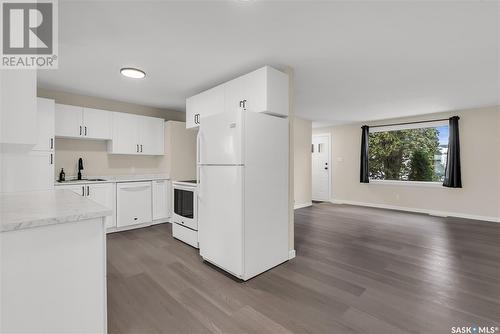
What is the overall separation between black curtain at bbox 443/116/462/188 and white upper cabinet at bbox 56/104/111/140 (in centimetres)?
701

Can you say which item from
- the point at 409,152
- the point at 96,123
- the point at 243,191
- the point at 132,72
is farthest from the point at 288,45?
the point at 409,152

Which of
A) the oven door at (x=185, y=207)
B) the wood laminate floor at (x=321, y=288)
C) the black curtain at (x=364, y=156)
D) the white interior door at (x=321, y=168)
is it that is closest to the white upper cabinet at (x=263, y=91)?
the oven door at (x=185, y=207)

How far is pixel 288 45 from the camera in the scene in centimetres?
233

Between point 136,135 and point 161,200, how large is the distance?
1.33 meters

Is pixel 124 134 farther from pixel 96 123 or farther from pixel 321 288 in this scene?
pixel 321 288

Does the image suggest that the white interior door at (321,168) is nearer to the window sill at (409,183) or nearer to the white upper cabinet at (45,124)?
the window sill at (409,183)

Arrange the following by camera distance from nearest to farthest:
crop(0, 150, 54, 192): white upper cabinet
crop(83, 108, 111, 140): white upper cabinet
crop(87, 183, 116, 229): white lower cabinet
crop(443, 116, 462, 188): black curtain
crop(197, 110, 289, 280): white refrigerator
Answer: crop(197, 110, 289, 280): white refrigerator < crop(0, 150, 54, 192): white upper cabinet < crop(87, 183, 116, 229): white lower cabinet < crop(83, 108, 111, 140): white upper cabinet < crop(443, 116, 462, 188): black curtain

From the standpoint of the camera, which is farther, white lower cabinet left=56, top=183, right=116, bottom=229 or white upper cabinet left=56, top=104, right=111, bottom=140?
white upper cabinet left=56, top=104, right=111, bottom=140

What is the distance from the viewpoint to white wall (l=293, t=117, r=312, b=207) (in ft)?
20.2

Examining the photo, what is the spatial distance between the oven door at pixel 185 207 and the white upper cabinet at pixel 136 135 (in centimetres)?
142

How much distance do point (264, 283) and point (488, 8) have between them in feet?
9.69

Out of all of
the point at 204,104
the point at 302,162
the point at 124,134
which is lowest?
the point at 302,162

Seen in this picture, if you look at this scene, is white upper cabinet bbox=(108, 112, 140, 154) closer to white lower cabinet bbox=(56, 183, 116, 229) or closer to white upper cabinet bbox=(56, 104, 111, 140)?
white upper cabinet bbox=(56, 104, 111, 140)

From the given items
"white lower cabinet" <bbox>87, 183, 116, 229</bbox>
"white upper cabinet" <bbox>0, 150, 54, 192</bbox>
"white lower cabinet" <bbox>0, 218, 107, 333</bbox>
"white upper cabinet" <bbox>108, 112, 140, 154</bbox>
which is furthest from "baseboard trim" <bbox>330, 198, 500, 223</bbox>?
"white upper cabinet" <bbox>0, 150, 54, 192</bbox>
